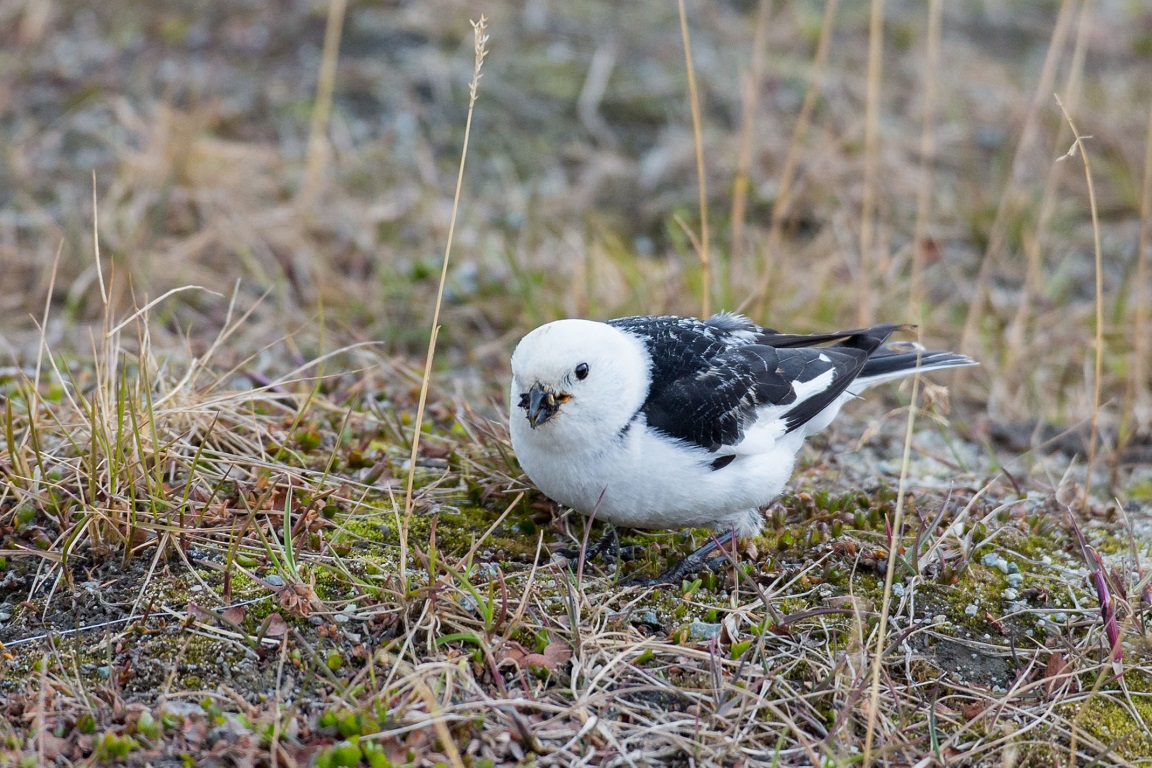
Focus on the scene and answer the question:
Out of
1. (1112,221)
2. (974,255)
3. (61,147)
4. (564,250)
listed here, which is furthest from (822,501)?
(61,147)

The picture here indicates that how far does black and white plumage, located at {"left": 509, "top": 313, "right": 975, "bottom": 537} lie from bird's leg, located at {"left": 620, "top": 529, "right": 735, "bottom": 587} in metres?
0.09

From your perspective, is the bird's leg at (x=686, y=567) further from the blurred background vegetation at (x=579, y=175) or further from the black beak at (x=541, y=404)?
the blurred background vegetation at (x=579, y=175)

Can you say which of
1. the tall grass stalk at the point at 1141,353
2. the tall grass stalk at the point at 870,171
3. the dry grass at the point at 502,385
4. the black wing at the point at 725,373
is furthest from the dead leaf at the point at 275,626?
the tall grass stalk at the point at 1141,353

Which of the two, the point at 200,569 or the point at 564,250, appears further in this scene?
the point at 564,250

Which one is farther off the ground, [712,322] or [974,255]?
[712,322]

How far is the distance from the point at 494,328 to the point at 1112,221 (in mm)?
4313

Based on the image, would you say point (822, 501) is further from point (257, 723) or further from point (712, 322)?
point (257, 723)

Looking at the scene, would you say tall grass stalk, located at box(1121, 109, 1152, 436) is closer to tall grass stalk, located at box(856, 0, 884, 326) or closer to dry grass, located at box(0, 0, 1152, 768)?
dry grass, located at box(0, 0, 1152, 768)

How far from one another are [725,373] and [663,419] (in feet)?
1.20

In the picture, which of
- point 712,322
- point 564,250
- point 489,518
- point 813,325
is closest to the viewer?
point 489,518

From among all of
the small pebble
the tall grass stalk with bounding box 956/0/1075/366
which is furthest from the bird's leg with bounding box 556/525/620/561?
the tall grass stalk with bounding box 956/0/1075/366

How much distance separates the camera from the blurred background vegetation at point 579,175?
222 inches

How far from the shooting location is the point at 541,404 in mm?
3350

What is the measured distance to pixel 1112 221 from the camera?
23.6ft
